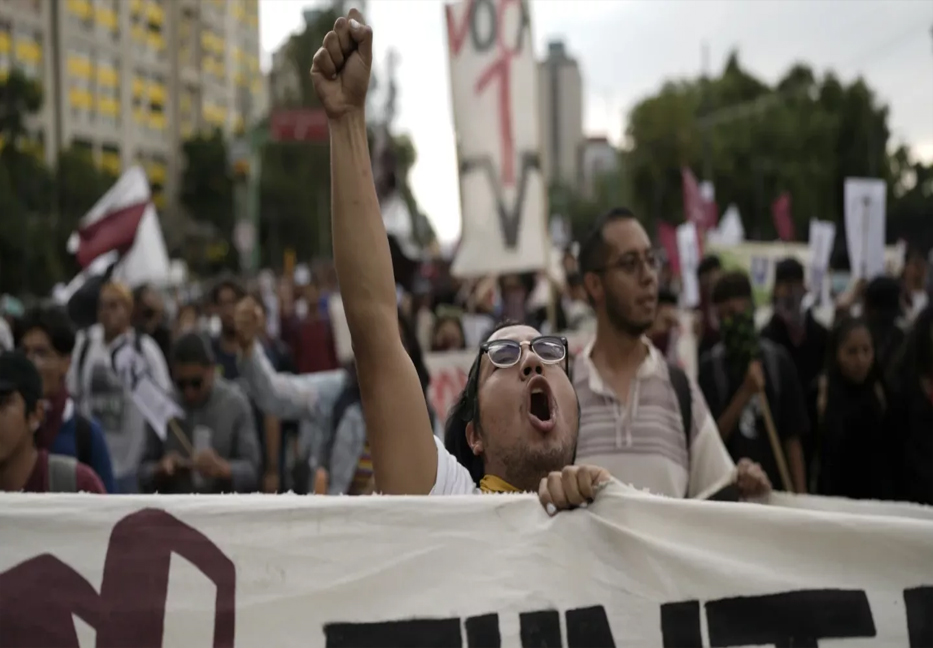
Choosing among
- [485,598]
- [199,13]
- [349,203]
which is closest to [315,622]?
[485,598]

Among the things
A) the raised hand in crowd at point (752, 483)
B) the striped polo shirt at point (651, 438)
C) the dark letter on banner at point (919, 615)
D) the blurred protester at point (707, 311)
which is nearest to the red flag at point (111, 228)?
the blurred protester at point (707, 311)

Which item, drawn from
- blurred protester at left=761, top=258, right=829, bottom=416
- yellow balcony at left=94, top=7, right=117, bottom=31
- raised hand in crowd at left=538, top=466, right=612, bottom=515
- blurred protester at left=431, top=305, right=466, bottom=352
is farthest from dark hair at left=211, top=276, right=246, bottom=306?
yellow balcony at left=94, top=7, right=117, bottom=31

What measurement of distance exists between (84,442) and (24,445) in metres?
0.86

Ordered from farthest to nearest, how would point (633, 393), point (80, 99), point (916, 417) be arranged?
point (80, 99)
point (916, 417)
point (633, 393)

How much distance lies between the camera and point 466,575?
2695 mm

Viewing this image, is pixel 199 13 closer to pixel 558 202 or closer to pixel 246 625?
pixel 558 202

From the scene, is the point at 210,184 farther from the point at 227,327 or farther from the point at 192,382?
the point at 192,382

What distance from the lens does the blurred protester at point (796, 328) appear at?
8531mm

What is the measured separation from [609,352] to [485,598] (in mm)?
1715

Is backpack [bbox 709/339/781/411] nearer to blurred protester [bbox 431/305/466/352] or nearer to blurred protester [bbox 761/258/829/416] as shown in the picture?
blurred protester [bbox 761/258/829/416]

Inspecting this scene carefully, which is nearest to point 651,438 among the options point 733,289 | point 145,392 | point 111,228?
point 733,289

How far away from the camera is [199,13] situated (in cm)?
8250

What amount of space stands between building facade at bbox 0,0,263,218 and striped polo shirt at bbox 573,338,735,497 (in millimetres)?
46403

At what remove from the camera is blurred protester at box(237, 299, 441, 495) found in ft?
17.6
